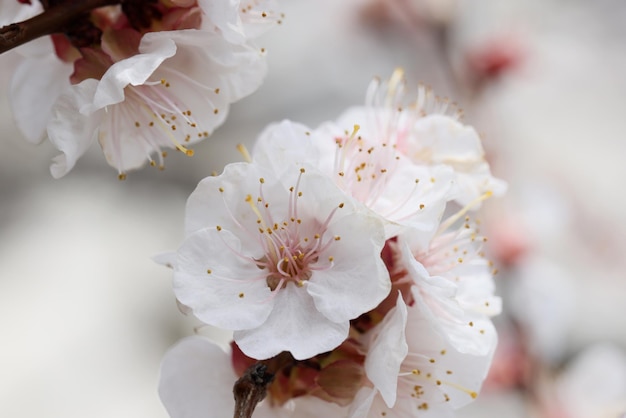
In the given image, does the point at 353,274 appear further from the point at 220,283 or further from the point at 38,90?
the point at 38,90

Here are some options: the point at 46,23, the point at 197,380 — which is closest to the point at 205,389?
the point at 197,380

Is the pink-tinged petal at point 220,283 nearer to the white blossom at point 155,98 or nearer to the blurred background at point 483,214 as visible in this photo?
the white blossom at point 155,98

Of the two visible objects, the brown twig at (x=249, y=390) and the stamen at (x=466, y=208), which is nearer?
the brown twig at (x=249, y=390)

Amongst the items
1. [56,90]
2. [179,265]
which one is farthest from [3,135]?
[179,265]

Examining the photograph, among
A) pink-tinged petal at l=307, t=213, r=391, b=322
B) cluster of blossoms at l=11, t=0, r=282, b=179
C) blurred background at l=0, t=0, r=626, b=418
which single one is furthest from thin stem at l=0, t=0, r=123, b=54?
blurred background at l=0, t=0, r=626, b=418

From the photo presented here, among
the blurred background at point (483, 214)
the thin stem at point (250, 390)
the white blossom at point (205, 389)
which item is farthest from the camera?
the blurred background at point (483, 214)

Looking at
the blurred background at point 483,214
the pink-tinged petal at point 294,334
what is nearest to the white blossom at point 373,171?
the pink-tinged petal at point 294,334

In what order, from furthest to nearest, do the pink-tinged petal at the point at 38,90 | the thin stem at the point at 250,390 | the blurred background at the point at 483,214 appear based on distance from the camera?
the blurred background at the point at 483,214 → the pink-tinged petal at the point at 38,90 → the thin stem at the point at 250,390

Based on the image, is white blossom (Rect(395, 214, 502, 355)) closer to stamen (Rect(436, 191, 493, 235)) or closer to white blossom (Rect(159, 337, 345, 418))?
stamen (Rect(436, 191, 493, 235))
